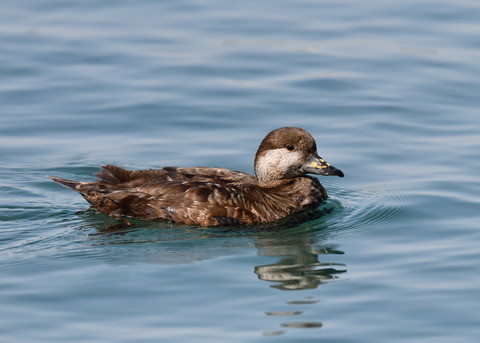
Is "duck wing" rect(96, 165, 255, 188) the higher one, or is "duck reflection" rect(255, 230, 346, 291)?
"duck wing" rect(96, 165, 255, 188)

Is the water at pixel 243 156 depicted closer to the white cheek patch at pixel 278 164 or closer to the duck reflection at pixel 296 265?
the duck reflection at pixel 296 265

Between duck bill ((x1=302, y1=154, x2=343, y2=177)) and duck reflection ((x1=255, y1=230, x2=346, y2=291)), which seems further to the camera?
duck bill ((x1=302, y1=154, x2=343, y2=177))

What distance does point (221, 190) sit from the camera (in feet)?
32.6

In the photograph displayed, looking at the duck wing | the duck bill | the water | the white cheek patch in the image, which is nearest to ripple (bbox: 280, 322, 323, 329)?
the water

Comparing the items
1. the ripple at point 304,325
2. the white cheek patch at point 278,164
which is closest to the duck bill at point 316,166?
the white cheek patch at point 278,164

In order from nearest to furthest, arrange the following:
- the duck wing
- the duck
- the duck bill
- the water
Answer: the water
the duck
the duck wing
the duck bill

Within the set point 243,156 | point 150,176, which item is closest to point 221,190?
point 150,176

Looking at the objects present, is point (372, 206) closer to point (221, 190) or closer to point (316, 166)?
point (316, 166)

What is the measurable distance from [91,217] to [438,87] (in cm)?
635

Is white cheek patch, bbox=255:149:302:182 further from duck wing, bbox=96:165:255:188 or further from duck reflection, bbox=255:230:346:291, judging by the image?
duck reflection, bbox=255:230:346:291

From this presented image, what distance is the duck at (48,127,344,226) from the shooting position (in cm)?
987

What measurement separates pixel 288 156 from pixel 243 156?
1.87 m

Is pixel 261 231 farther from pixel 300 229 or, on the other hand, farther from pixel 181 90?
pixel 181 90

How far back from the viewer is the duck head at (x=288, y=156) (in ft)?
34.0
